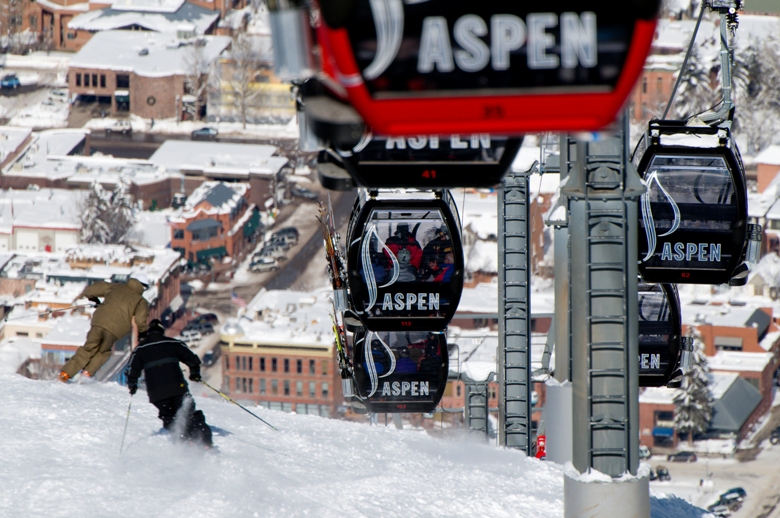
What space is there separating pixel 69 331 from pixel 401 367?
2424 inches

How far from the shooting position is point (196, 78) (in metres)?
123

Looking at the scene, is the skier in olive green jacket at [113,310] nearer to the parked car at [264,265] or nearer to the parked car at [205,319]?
the parked car at [205,319]

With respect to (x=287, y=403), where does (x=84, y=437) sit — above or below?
above

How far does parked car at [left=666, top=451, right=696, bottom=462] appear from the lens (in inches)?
2768

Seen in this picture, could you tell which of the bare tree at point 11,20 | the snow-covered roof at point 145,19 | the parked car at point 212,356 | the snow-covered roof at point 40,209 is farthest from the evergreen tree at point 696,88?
the bare tree at point 11,20

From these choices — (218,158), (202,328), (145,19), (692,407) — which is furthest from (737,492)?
(145,19)

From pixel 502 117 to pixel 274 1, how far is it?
1.02m

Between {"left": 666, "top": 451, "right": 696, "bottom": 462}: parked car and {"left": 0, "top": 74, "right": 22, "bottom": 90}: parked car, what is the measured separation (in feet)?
243

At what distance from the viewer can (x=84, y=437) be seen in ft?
43.2

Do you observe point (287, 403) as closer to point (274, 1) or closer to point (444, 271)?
point (444, 271)

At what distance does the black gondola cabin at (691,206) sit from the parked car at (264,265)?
82.1 m

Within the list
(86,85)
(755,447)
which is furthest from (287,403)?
(86,85)

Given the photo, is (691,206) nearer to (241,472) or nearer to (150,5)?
(241,472)

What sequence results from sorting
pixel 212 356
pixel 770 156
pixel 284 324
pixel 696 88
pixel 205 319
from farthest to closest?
pixel 696 88
pixel 770 156
pixel 205 319
pixel 212 356
pixel 284 324
